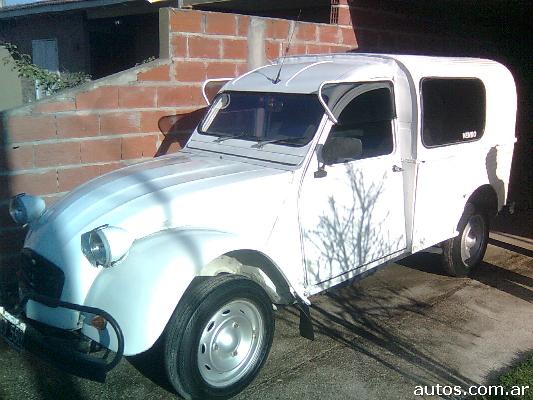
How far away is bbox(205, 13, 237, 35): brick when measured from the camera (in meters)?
6.53

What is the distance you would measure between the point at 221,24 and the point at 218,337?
161 inches

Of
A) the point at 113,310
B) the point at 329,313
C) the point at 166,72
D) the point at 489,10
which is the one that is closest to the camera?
the point at 113,310

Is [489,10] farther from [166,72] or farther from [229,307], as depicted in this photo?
[229,307]

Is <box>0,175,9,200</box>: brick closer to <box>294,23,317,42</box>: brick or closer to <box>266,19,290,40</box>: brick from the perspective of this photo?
<box>266,19,290,40</box>: brick

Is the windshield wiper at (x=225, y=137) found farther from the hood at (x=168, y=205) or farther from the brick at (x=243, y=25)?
the brick at (x=243, y=25)

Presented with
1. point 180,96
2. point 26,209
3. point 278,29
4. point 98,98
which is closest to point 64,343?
point 26,209

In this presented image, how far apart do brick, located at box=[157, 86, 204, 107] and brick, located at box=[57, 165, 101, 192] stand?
103cm

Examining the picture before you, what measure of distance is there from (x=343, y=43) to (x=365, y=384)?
5.54 metres

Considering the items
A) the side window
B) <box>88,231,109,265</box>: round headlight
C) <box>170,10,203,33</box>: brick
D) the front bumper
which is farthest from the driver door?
<box>170,10,203,33</box>: brick

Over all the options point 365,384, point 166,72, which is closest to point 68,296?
point 365,384

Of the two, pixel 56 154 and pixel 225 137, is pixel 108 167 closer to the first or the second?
pixel 56 154

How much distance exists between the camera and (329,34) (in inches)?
318

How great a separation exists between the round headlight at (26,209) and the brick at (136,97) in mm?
1886

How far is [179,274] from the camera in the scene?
345cm
